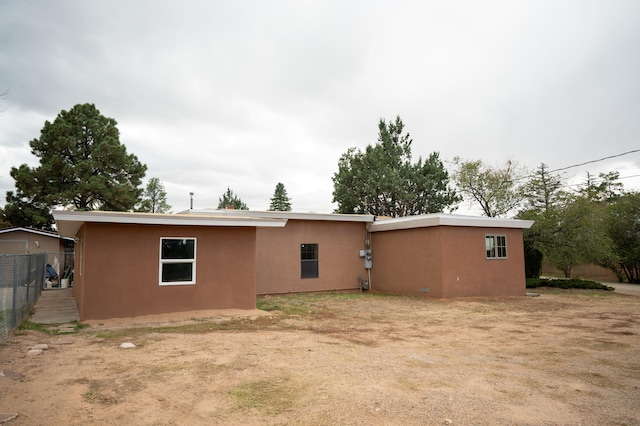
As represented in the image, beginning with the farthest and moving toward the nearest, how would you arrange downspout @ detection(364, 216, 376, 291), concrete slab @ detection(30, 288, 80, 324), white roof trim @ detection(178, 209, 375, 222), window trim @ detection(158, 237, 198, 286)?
downspout @ detection(364, 216, 376, 291)
white roof trim @ detection(178, 209, 375, 222)
window trim @ detection(158, 237, 198, 286)
concrete slab @ detection(30, 288, 80, 324)

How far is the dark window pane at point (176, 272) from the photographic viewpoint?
9.81 metres

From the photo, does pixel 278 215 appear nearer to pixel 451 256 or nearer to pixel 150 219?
pixel 451 256

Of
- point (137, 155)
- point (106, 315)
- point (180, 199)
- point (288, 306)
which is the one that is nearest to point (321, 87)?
point (288, 306)

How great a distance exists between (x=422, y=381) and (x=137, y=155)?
91.8ft

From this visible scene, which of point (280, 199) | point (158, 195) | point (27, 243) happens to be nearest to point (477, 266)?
point (27, 243)

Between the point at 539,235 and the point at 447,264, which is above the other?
the point at 539,235

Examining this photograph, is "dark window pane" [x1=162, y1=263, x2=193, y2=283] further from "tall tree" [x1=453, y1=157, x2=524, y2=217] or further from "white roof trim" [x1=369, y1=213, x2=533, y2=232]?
"tall tree" [x1=453, y1=157, x2=524, y2=217]

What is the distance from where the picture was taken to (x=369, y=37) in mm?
12562

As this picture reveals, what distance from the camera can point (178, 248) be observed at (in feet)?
32.8

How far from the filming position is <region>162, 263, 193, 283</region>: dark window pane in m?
9.81

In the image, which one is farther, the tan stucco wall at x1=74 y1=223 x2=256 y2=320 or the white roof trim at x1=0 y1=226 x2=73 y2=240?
the white roof trim at x1=0 y1=226 x2=73 y2=240

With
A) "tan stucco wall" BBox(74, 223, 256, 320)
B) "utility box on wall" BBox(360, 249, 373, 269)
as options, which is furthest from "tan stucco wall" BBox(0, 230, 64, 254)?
"utility box on wall" BBox(360, 249, 373, 269)

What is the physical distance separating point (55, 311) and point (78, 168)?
1671 centimetres

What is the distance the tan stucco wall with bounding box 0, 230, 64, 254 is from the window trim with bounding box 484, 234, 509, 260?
20507 millimetres
